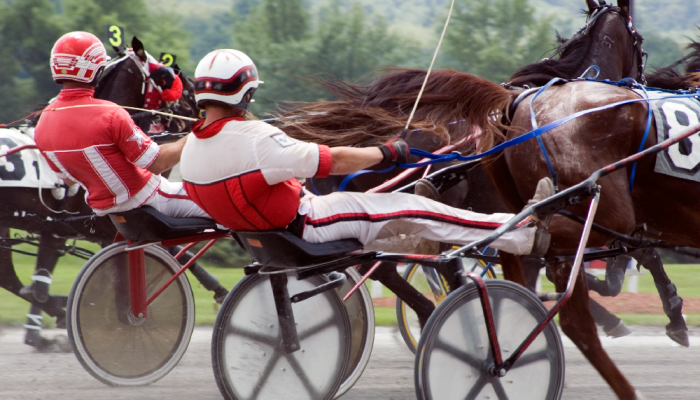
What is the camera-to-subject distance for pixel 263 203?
9.73 feet

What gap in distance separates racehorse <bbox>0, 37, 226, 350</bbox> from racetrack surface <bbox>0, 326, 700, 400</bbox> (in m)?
0.37

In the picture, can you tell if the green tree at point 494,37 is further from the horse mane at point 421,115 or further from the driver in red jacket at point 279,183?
the driver in red jacket at point 279,183

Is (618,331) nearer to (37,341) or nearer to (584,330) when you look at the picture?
(584,330)

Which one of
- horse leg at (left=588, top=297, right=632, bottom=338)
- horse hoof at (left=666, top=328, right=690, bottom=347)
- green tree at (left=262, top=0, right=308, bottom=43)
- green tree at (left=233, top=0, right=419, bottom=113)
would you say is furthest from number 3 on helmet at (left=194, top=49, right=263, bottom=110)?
green tree at (left=262, top=0, right=308, bottom=43)

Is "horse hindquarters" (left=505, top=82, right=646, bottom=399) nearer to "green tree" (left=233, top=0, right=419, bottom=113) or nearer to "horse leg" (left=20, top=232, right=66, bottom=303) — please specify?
"horse leg" (left=20, top=232, right=66, bottom=303)

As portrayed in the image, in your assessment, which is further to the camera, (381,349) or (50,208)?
(50,208)

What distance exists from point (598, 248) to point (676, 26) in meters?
30.7

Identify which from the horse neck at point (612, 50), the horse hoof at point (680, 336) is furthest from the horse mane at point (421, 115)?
the horse hoof at point (680, 336)

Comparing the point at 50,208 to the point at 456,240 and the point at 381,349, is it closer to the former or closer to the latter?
the point at 381,349

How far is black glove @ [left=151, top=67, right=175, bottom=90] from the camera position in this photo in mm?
5535

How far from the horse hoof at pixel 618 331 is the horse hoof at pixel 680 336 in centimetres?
27

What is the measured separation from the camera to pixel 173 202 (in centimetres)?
389

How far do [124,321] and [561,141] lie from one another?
8.09 ft

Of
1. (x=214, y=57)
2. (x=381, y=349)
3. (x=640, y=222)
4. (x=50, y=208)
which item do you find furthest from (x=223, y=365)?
(x=50, y=208)
